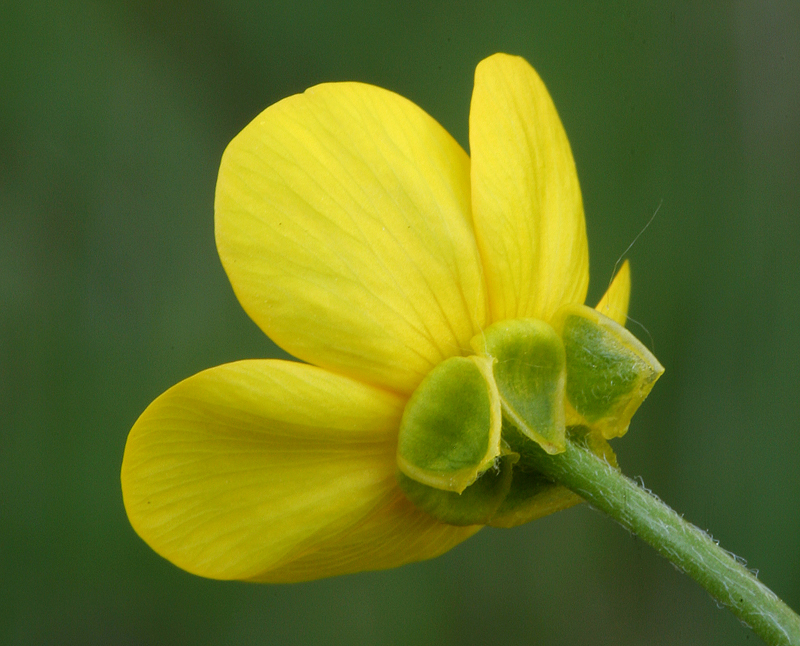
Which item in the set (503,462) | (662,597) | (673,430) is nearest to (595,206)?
(673,430)

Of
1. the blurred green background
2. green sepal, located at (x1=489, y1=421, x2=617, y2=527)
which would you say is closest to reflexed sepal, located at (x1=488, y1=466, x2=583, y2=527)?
green sepal, located at (x1=489, y1=421, x2=617, y2=527)

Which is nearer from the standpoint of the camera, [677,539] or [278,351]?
[677,539]

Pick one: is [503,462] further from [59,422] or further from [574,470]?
[59,422]

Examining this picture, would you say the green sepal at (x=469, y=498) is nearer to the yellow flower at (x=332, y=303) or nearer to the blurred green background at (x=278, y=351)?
the yellow flower at (x=332, y=303)

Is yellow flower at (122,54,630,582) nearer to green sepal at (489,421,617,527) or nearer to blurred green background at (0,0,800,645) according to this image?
green sepal at (489,421,617,527)

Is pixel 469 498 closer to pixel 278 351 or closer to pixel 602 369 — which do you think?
pixel 602 369

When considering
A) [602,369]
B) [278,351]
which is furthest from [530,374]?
[278,351]
